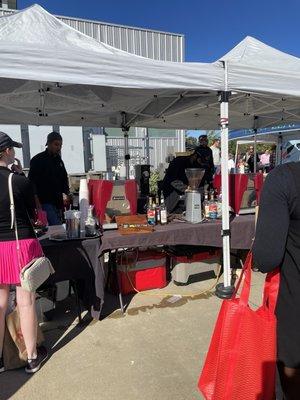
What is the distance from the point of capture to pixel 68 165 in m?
12.0

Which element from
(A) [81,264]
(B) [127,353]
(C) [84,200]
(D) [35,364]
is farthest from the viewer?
(C) [84,200]

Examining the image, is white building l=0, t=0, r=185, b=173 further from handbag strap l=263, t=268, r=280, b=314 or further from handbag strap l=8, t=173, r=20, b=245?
handbag strap l=263, t=268, r=280, b=314

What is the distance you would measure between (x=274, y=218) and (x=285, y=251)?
18 centimetres

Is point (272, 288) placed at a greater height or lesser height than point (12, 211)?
lesser

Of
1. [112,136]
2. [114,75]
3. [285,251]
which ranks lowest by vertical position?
[285,251]

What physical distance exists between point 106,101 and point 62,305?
283 cm

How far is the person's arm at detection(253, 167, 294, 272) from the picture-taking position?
1.29 meters

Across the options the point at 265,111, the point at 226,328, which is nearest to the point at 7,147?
the point at 226,328

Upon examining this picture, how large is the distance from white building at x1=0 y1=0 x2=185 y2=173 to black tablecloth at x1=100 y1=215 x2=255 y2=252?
28.2 ft

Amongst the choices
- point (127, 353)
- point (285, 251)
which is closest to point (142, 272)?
point (127, 353)

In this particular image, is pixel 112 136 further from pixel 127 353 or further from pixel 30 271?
pixel 30 271

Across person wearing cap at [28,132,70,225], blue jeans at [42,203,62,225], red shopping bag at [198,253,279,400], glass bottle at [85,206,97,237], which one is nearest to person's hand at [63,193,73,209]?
person wearing cap at [28,132,70,225]

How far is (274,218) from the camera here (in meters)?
1.30

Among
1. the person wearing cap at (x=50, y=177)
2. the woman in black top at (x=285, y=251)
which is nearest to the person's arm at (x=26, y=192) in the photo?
the woman in black top at (x=285, y=251)
